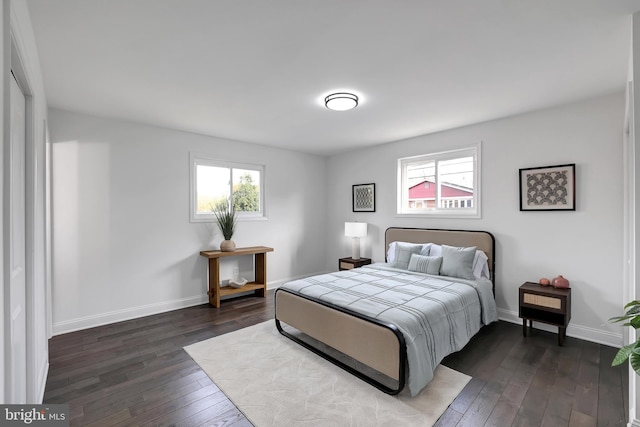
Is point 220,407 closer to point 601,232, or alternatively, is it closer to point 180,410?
point 180,410

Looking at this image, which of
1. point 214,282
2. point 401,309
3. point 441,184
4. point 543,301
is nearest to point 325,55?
point 401,309

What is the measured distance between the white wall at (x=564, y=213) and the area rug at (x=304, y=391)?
1.80m

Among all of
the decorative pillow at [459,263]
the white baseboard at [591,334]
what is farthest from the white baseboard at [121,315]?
the white baseboard at [591,334]

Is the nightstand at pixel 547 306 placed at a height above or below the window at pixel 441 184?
below

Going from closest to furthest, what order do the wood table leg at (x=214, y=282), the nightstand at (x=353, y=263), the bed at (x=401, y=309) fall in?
the bed at (x=401, y=309), the wood table leg at (x=214, y=282), the nightstand at (x=353, y=263)

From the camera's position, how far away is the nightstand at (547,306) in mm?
2941

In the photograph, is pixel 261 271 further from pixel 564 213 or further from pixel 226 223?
pixel 564 213

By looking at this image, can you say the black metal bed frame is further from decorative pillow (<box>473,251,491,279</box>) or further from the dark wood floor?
decorative pillow (<box>473,251,491,279</box>)

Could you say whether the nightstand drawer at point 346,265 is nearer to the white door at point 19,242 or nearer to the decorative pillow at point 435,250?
the decorative pillow at point 435,250

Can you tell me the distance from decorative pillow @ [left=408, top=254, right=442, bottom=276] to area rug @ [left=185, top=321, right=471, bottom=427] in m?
1.32

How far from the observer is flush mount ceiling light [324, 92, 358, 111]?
9.61 feet

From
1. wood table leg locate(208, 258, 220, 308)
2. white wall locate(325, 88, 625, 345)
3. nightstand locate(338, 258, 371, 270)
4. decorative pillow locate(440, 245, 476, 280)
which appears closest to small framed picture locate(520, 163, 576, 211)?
white wall locate(325, 88, 625, 345)

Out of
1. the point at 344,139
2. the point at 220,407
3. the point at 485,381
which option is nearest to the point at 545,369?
the point at 485,381

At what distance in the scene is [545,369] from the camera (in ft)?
8.38
